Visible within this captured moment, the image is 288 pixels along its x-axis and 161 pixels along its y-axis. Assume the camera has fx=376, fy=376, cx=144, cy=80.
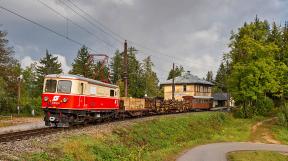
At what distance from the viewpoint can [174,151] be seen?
87.8 ft

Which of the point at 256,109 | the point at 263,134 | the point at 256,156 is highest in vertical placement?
the point at 256,109

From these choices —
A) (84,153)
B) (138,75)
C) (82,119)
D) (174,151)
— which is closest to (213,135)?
(174,151)

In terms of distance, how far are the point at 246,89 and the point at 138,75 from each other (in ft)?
174

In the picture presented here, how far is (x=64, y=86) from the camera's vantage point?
2636 centimetres

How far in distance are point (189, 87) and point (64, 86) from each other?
62.2 m

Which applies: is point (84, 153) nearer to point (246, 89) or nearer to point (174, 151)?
point (174, 151)

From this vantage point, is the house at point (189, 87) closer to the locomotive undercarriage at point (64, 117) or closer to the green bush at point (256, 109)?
the green bush at point (256, 109)

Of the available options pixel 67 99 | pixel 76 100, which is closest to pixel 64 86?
pixel 67 99

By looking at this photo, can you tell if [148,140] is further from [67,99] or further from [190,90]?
[190,90]

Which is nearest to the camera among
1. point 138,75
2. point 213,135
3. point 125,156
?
point 125,156

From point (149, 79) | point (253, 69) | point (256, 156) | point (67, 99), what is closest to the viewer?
point (67, 99)

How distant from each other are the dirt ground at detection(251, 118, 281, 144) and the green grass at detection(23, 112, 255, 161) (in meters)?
0.88

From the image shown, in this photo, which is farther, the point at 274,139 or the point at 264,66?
the point at 264,66

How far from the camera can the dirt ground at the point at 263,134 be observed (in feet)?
124
